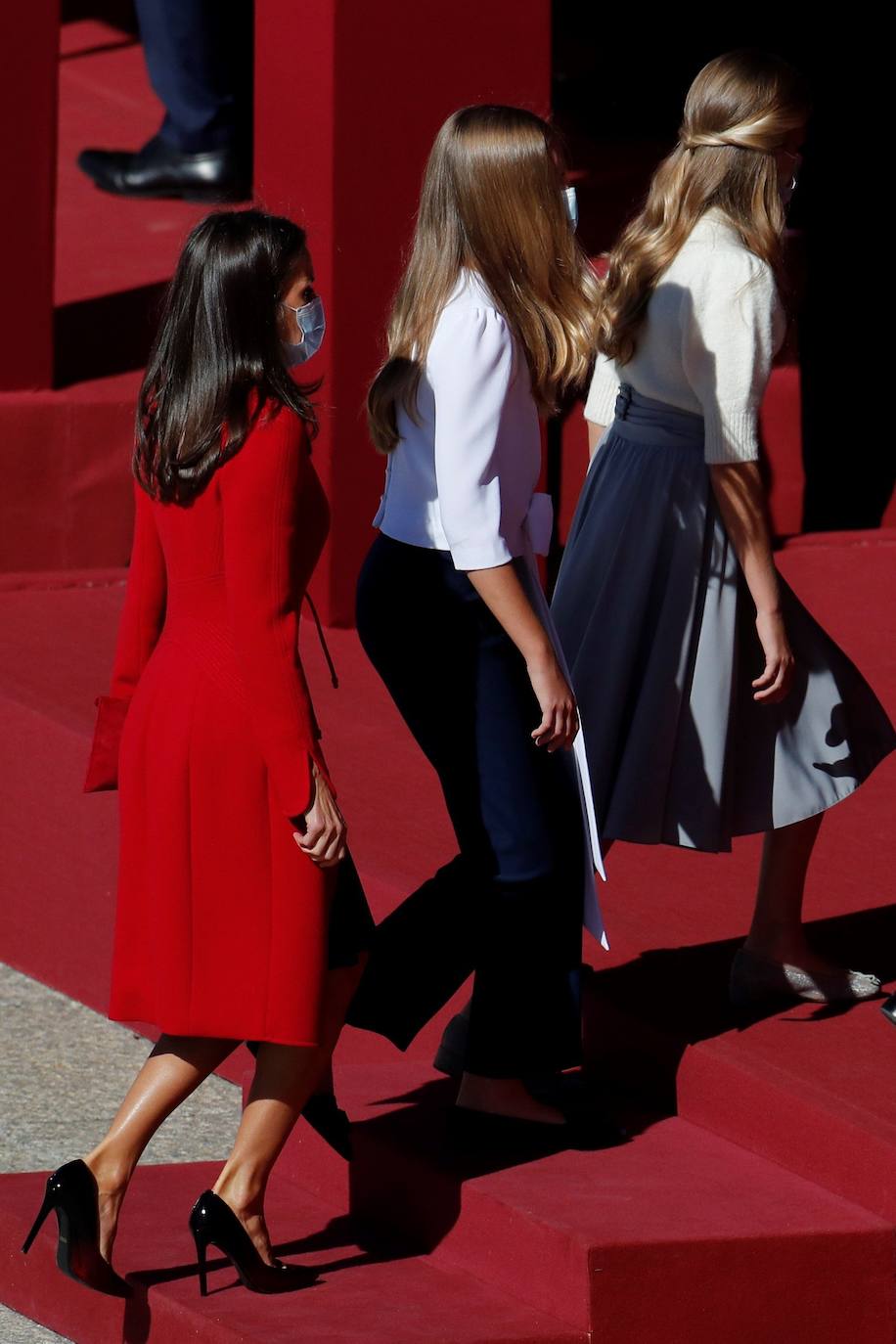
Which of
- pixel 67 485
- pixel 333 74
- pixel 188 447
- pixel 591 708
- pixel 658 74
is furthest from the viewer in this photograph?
pixel 658 74

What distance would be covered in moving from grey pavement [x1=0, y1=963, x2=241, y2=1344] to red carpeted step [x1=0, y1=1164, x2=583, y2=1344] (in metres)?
0.46

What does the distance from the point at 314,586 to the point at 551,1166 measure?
9.87 feet

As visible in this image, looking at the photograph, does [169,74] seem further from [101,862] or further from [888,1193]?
[888,1193]

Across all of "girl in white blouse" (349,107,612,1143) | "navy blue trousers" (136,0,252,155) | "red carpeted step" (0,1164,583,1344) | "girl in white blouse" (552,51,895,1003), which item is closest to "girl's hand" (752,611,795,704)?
"girl in white blouse" (552,51,895,1003)

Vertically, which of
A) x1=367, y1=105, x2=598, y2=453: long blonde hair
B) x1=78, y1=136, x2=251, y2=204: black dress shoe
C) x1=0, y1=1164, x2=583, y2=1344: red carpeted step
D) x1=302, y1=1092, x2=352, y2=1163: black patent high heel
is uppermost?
x1=78, y1=136, x2=251, y2=204: black dress shoe

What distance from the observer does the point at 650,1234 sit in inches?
147

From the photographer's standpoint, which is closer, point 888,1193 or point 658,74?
point 888,1193

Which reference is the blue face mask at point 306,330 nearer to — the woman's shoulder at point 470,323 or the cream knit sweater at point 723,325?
the woman's shoulder at point 470,323

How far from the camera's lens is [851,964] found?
4.61 metres

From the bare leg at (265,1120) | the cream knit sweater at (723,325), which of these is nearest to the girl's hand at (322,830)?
the bare leg at (265,1120)

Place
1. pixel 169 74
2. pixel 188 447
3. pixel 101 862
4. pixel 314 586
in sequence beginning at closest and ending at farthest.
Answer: pixel 188 447
pixel 101 862
pixel 314 586
pixel 169 74

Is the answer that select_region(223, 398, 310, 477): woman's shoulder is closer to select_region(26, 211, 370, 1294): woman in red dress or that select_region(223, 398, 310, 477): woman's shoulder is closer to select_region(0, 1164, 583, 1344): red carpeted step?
select_region(26, 211, 370, 1294): woman in red dress

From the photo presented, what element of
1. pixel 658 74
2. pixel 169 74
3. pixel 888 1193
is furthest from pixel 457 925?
pixel 658 74

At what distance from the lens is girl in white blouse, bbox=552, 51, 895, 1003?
4051 mm
